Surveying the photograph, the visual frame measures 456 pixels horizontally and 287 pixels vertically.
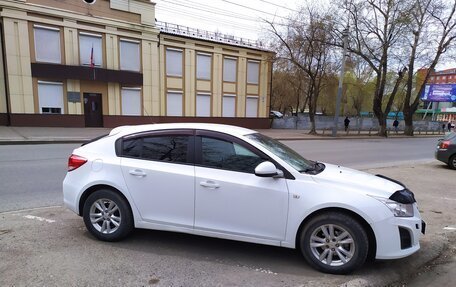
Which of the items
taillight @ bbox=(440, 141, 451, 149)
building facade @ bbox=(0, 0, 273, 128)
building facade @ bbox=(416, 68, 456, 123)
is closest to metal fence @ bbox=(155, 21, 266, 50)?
building facade @ bbox=(0, 0, 273, 128)

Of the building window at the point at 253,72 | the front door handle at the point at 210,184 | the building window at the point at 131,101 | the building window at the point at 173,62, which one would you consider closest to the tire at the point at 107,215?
the front door handle at the point at 210,184

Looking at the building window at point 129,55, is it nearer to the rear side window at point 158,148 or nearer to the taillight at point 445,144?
the taillight at point 445,144

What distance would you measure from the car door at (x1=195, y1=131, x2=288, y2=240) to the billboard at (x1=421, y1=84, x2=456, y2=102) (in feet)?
154

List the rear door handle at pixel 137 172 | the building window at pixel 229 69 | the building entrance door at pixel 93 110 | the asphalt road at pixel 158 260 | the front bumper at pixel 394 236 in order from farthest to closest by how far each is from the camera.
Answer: the building window at pixel 229 69 < the building entrance door at pixel 93 110 < the rear door handle at pixel 137 172 < the front bumper at pixel 394 236 < the asphalt road at pixel 158 260

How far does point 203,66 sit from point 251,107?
20.9 ft

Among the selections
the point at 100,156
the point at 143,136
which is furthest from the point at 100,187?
the point at 143,136

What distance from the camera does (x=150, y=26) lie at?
2450cm

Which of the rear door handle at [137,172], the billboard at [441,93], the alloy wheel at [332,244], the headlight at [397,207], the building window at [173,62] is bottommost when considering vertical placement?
the alloy wheel at [332,244]

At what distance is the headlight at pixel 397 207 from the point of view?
3428 millimetres

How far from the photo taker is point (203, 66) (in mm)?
28234

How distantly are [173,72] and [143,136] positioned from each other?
23.5 meters

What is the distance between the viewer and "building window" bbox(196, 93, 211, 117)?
28219 millimetres

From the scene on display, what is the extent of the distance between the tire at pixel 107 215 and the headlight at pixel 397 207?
2.95m

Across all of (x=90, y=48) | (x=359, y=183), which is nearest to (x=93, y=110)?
(x=90, y=48)
